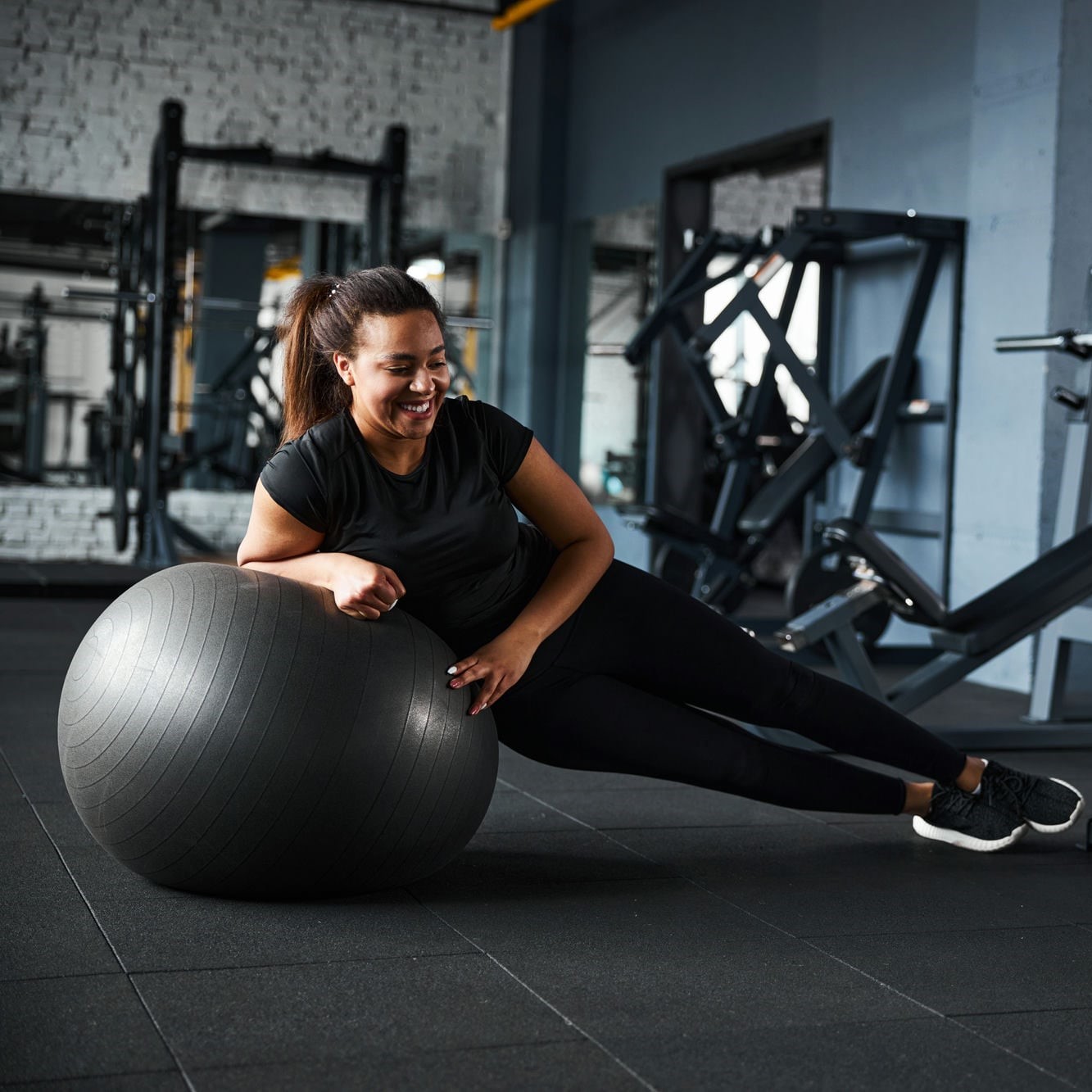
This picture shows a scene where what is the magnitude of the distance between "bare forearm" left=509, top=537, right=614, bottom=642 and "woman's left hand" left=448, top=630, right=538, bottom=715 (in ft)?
0.09

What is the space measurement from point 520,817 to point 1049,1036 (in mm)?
1262

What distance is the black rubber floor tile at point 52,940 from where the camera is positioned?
5.92ft

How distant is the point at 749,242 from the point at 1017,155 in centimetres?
112

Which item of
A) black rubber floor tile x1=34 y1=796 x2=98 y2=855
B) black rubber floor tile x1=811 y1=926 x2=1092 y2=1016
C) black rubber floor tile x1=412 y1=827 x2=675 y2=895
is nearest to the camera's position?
black rubber floor tile x1=811 y1=926 x2=1092 y2=1016

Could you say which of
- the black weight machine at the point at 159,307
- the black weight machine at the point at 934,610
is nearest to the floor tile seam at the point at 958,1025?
the black weight machine at the point at 934,610

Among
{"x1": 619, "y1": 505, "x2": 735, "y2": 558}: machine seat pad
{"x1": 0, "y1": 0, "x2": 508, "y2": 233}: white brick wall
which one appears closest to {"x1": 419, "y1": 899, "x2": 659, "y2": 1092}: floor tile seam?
{"x1": 619, "y1": 505, "x2": 735, "y2": 558}: machine seat pad

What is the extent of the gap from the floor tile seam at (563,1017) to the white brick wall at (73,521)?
5.82 metres

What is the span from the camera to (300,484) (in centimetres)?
212

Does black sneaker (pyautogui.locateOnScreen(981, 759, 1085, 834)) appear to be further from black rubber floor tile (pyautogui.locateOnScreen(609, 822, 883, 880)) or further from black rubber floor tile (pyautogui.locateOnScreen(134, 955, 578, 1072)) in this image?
black rubber floor tile (pyautogui.locateOnScreen(134, 955, 578, 1072))

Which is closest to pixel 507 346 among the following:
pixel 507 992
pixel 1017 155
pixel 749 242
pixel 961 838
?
pixel 749 242

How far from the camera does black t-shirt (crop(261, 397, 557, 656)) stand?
2137 mm

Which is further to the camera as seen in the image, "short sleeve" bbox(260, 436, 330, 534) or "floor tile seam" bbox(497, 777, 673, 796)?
"floor tile seam" bbox(497, 777, 673, 796)

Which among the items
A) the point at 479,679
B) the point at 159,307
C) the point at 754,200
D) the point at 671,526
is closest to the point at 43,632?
the point at 159,307

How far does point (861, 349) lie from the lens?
5668mm
